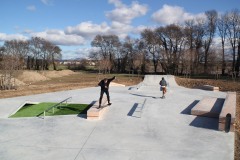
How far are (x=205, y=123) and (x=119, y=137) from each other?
3.64m

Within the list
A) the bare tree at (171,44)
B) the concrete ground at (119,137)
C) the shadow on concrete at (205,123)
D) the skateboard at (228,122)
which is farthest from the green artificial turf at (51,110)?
the bare tree at (171,44)

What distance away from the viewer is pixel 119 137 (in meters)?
8.23

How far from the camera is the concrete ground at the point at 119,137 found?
6.87 metres

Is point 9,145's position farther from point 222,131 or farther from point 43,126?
point 222,131

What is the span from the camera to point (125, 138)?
814 centimetres

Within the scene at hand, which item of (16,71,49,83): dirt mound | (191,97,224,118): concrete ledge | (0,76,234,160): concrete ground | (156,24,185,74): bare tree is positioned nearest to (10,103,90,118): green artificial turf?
(0,76,234,160): concrete ground

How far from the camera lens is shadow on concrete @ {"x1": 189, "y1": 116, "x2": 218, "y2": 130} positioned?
9.44 metres

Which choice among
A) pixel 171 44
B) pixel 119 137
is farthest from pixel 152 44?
pixel 119 137

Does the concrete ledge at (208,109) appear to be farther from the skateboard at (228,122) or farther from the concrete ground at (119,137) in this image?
the skateboard at (228,122)

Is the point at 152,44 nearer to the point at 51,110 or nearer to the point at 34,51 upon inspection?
the point at 34,51

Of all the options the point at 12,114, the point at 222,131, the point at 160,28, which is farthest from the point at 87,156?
the point at 160,28

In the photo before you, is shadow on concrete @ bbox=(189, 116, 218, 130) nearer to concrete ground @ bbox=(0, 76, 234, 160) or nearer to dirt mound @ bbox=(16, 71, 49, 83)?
concrete ground @ bbox=(0, 76, 234, 160)

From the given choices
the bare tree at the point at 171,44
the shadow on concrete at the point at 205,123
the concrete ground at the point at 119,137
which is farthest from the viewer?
the bare tree at the point at 171,44

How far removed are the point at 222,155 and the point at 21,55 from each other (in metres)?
66.2
